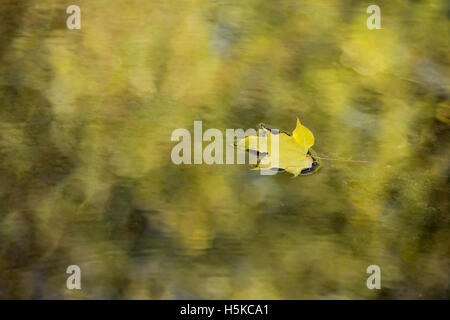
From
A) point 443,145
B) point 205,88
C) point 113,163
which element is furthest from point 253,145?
point 443,145

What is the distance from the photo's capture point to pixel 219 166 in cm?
119

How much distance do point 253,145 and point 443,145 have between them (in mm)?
475

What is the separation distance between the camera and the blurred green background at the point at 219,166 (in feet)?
3.82

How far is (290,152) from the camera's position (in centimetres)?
119

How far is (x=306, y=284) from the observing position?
1.16 meters

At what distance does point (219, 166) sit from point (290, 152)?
18 cm

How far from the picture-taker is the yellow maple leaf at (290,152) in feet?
3.90

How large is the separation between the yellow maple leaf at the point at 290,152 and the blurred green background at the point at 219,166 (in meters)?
0.02

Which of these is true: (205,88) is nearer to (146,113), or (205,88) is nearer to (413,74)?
(146,113)

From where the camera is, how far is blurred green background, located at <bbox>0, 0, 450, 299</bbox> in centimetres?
116

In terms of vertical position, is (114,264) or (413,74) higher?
(413,74)

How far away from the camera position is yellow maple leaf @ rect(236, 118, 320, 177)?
1.19 m

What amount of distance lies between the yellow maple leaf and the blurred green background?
0.9 inches
